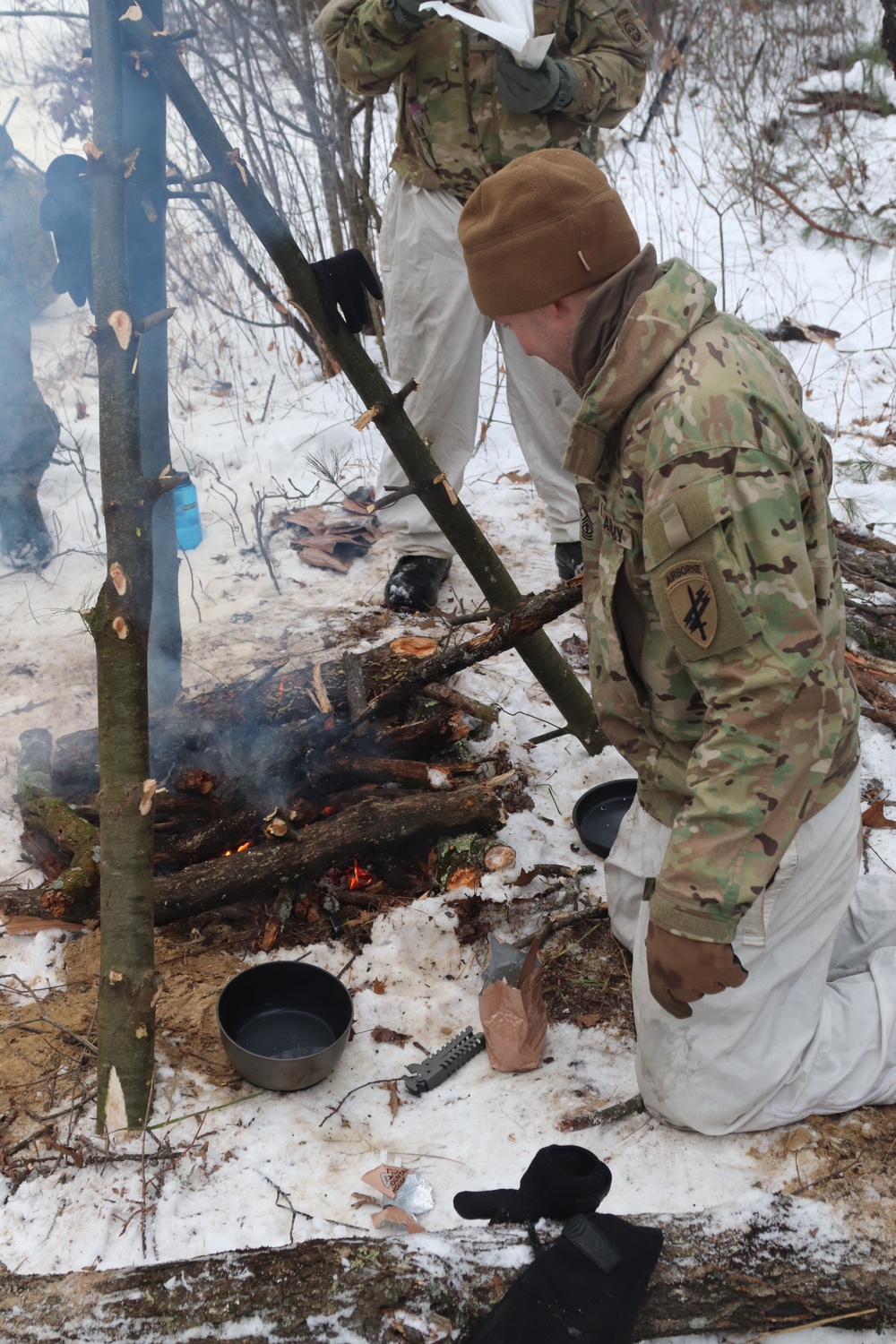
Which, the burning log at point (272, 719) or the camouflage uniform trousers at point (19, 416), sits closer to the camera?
the burning log at point (272, 719)

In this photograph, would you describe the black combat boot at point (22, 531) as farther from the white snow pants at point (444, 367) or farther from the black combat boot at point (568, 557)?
the black combat boot at point (568, 557)

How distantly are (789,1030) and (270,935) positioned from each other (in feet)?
5.44

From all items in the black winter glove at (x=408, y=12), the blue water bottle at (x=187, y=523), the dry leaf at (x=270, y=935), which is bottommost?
the dry leaf at (x=270, y=935)

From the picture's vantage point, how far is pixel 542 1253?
1899 mm

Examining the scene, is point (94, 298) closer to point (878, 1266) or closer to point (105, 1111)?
point (105, 1111)

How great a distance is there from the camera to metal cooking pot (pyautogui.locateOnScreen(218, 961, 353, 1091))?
2852 millimetres

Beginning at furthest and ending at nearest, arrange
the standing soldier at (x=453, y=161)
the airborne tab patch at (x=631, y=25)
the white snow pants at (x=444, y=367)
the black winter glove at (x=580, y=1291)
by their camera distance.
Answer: the white snow pants at (x=444, y=367) < the airborne tab patch at (x=631, y=25) < the standing soldier at (x=453, y=161) < the black winter glove at (x=580, y=1291)

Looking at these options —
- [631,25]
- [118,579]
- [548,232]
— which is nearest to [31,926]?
[118,579]

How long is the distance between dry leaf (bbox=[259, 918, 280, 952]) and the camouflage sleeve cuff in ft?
5.26

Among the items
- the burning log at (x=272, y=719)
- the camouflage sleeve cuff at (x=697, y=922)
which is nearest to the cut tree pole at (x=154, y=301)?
the burning log at (x=272, y=719)

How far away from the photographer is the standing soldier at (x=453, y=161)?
3.90m

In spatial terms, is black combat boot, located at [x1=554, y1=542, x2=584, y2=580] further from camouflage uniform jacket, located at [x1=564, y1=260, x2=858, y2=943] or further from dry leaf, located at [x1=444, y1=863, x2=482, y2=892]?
camouflage uniform jacket, located at [x1=564, y1=260, x2=858, y2=943]

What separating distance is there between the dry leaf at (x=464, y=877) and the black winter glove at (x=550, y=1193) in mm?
1372

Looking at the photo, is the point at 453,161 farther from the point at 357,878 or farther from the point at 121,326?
the point at 357,878
